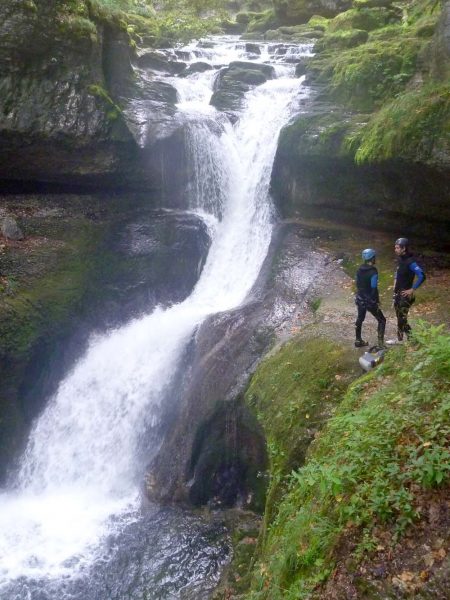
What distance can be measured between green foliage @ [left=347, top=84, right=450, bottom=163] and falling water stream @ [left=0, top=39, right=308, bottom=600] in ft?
12.7

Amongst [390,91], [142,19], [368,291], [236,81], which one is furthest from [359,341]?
[142,19]

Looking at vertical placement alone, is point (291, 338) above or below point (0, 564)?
above

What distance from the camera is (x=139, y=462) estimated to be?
1056cm

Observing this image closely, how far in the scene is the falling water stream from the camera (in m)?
8.08

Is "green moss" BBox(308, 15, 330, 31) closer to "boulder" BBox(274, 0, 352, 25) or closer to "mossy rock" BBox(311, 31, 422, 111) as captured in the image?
"boulder" BBox(274, 0, 352, 25)

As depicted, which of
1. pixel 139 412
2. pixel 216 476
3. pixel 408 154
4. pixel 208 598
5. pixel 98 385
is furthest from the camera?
pixel 98 385

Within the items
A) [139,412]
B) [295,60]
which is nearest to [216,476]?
[139,412]

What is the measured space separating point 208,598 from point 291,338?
4.31 m

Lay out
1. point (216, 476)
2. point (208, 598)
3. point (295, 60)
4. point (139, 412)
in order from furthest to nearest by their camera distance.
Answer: point (295, 60)
point (139, 412)
point (216, 476)
point (208, 598)

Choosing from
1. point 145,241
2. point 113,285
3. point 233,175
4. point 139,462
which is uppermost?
point 233,175

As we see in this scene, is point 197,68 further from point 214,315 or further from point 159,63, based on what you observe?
point 214,315

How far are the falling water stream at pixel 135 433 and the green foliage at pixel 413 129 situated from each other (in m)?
3.86

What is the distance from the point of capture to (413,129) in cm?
1023

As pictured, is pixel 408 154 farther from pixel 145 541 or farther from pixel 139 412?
pixel 145 541
